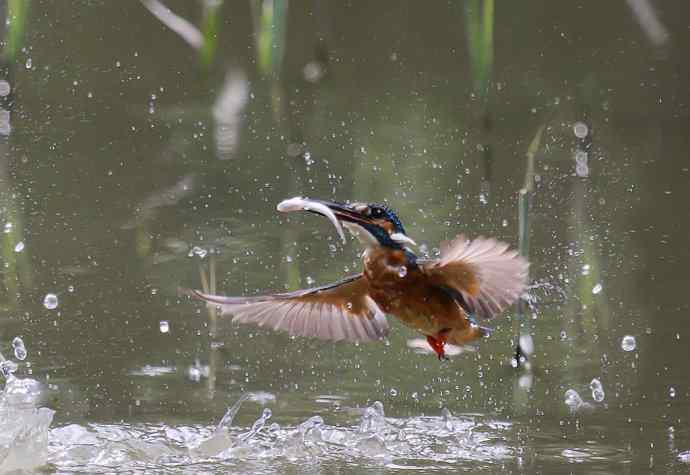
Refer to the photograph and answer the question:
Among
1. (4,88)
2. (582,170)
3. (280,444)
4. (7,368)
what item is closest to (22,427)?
(7,368)

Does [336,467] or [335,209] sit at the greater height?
[335,209]

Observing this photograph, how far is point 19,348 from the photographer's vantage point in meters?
4.73

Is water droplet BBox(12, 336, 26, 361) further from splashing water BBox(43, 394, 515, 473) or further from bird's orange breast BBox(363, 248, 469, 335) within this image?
bird's orange breast BBox(363, 248, 469, 335)

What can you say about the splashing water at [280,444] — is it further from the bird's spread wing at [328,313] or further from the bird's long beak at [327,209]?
the bird's long beak at [327,209]

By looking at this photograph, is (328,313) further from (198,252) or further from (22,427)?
(198,252)

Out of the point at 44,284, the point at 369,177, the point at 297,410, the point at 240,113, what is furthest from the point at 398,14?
the point at 297,410

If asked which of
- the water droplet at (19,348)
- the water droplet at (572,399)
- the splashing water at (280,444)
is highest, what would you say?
the water droplet at (19,348)

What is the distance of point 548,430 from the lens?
4.15m

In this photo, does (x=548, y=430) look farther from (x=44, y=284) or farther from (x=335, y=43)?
(x=335, y=43)

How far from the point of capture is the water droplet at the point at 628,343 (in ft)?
15.6

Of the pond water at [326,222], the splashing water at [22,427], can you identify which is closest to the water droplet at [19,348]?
the pond water at [326,222]

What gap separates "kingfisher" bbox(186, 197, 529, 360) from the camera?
140 inches

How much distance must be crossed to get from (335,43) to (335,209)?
5004 mm

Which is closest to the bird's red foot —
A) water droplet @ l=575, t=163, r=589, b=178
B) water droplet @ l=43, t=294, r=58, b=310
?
water droplet @ l=43, t=294, r=58, b=310
